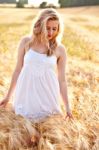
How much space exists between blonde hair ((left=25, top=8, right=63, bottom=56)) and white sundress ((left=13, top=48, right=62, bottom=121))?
10 cm

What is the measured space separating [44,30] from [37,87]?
1.99ft

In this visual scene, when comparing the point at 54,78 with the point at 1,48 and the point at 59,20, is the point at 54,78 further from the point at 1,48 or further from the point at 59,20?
the point at 1,48

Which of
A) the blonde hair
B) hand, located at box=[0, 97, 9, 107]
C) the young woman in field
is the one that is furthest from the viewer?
hand, located at box=[0, 97, 9, 107]

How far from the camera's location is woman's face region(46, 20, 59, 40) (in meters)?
5.51

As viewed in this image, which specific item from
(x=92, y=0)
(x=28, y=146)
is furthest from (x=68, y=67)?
(x=92, y=0)

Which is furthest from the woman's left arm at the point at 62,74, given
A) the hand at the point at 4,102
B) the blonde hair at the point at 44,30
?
the hand at the point at 4,102

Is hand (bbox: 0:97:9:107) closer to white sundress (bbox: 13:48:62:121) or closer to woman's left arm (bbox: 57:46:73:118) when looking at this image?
white sundress (bbox: 13:48:62:121)

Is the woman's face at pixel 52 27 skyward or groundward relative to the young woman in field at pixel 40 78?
skyward

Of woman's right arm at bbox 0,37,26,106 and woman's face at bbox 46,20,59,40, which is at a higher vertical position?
woman's face at bbox 46,20,59,40

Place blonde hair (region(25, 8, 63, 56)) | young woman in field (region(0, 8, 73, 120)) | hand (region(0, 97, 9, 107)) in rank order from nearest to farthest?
blonde hair (region(25, 8, 63, 56)) → young woman in field (region(0, 8, 73, 120)) → hand (region(0, 97, 9, 107))

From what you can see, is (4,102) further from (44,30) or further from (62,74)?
(44,30)

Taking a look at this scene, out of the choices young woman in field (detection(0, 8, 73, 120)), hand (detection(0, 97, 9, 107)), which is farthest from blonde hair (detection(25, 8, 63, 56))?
hand (detection(0, 97, 9, 107))

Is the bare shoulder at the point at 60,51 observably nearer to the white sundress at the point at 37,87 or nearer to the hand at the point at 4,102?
the white sundress at the point at 37,87

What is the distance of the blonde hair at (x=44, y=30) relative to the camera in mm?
5492
